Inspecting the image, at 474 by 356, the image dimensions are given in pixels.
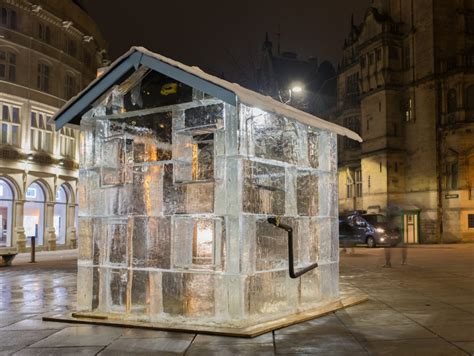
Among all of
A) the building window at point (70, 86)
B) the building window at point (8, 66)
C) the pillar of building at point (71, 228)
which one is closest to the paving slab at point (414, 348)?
the building window at point (8, 66)

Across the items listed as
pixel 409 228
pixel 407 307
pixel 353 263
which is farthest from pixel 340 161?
pixel 407 307

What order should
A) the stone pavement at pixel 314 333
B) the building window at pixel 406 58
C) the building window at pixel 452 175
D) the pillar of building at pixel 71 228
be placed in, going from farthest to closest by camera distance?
the building window at pixel 406 58
the building window at pixel 452 175
the pillar of building at pixel 71 228
the stone pavement at pixel 314 333

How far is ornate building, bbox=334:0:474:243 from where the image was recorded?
39781 mm

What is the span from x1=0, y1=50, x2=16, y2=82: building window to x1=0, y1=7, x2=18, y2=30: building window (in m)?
1.53

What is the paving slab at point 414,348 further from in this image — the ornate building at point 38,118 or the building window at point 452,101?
the building window at point 452,101

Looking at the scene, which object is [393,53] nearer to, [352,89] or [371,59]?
[371,59]

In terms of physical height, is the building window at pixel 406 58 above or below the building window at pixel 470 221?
above

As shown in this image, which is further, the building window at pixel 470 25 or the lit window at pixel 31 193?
the building window at pixel 470 25

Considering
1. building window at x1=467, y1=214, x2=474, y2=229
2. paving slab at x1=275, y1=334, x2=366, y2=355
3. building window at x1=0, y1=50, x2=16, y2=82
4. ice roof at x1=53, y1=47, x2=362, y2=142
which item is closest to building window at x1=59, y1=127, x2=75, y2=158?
building window at x1=0, y1=50, x2=16, y2=82

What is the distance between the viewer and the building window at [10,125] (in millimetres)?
30906

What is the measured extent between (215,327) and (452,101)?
120 feet

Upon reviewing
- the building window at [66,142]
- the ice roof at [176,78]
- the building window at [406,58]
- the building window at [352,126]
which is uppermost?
the building window at [406,58]

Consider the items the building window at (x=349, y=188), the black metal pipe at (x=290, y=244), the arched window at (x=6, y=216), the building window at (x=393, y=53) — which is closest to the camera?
the black metal pipe at (x=290, y=244)

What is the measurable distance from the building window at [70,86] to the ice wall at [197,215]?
27801 mm
